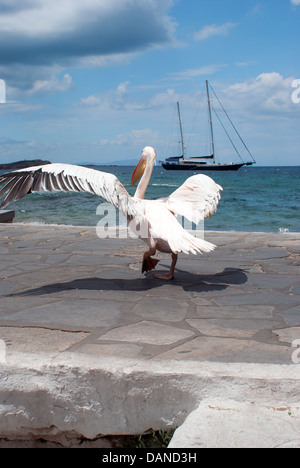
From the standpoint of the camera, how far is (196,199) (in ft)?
15.2

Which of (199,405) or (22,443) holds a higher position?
(199,405)

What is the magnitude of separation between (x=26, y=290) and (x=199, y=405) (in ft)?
7.49

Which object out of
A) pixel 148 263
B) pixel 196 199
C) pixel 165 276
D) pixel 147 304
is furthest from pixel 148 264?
pixel 147 304

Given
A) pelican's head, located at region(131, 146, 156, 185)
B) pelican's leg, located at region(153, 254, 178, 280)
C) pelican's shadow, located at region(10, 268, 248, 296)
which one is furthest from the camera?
pelican's head, located at region(131, 146, 156, 185)

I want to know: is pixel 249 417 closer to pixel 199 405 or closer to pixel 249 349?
pixel 199 405

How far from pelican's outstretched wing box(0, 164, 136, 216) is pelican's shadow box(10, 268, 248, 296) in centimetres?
65

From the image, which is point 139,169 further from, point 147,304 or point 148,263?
point 147,304

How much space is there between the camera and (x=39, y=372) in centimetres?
227

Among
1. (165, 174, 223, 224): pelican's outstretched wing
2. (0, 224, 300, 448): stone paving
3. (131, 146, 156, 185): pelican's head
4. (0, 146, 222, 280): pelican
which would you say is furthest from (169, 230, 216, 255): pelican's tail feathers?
(131, 146, 156, 185): pelican's head

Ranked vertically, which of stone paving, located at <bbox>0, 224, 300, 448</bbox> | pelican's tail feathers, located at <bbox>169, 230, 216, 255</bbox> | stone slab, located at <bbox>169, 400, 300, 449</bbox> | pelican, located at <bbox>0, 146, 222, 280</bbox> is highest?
pelican, located at <bbox>0, 146, 222, 280</bbox>

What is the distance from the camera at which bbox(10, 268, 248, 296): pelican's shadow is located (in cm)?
402

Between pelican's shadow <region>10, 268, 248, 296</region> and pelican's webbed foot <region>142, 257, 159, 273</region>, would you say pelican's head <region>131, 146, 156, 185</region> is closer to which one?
pelican's webbed foot <region>142, 257, 159, 273</region>

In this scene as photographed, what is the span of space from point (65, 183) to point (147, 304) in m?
1.37
